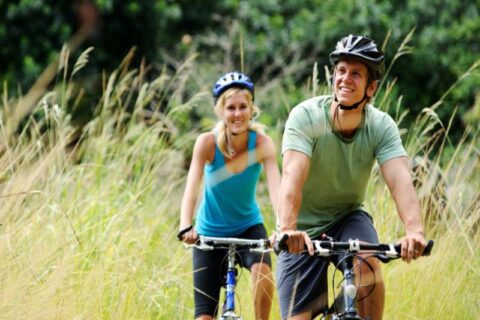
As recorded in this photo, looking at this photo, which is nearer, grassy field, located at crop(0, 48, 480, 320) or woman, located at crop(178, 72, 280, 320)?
grassy field, located at crop(0, 48, 480, 320)

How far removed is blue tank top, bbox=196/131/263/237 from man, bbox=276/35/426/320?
961mm

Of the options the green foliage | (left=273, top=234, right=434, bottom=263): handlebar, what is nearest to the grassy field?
(left=273, top=234, right=434, bottom=263): handlebar

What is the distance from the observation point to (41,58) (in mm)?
14758

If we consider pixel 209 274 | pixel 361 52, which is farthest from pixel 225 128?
pixel 361 52

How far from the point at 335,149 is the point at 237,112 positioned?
1.18 meters

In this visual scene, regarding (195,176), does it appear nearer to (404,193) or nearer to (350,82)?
(350,82)

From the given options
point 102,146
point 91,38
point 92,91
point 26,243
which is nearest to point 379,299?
point 26,243

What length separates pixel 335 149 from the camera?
4621 mm

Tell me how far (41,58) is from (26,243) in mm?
9500

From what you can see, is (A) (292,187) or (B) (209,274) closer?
(A) (292,187)

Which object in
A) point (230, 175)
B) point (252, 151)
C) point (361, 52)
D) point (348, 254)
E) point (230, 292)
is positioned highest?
point (361, 52)

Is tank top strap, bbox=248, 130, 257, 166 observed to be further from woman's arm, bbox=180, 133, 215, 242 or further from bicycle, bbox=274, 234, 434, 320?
bicycle, bbox=274, 234, 434, 320

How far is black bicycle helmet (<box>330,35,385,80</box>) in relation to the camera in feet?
15.0

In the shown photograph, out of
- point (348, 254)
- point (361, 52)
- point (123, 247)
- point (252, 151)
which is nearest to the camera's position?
point (348, 254)
